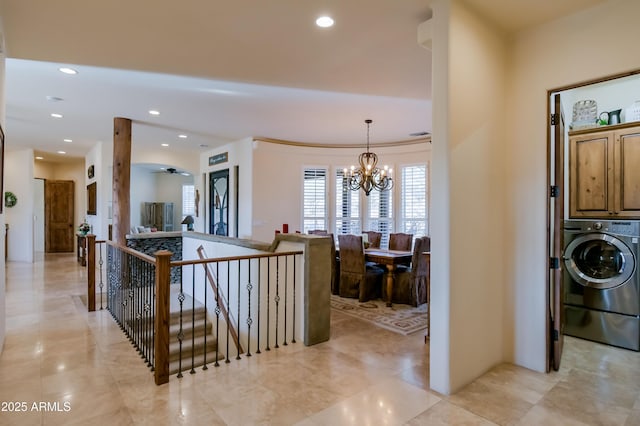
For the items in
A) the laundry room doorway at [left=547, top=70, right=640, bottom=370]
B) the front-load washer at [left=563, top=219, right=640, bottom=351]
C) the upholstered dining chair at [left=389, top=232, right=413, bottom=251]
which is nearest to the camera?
the laundry room doorway at [left=547, top=70, right=640, bottom=370]

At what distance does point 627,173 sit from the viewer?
329 centimetres

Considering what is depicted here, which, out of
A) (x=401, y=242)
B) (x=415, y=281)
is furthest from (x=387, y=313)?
(x=401, y=242)

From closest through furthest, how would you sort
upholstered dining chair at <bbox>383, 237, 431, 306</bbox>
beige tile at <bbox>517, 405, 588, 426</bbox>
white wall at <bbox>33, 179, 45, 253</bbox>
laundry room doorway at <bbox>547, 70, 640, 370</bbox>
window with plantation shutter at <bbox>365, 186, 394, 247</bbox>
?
beige tile at <bbox>517, 405, 588, 426</bbox>, laundry room doorway at <bbox>547, 70, 640, 370</bbox>, upholstered dining chair at <bbox>383, 237, 431, 306</bbox>, window with plantation shutter at <bbox>365, 186, 394, 247</bbox>, white wall at <bbox>33, 179, 45, 253</bbox>

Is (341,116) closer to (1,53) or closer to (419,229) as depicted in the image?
(419,229)

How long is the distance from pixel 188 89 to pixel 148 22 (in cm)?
158

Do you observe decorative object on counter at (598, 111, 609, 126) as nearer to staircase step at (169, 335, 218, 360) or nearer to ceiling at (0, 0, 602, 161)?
ceiling at (0, 0, 602, 161)

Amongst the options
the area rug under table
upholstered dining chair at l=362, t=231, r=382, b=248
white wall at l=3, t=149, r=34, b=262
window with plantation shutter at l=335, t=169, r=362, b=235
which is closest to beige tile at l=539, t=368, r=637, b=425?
the area rug under table

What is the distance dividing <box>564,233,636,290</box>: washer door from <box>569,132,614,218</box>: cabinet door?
0.28 meters

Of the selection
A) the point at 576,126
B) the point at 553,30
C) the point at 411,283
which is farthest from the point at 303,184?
the point at 553,30

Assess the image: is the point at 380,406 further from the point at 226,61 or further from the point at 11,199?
the point at 11,199

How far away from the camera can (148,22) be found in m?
2.53

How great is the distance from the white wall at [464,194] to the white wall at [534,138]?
131 mm

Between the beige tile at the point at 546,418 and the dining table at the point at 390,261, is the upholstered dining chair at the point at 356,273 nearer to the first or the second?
the dining table at the point at 390,261

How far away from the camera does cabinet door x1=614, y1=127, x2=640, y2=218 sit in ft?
10.6
